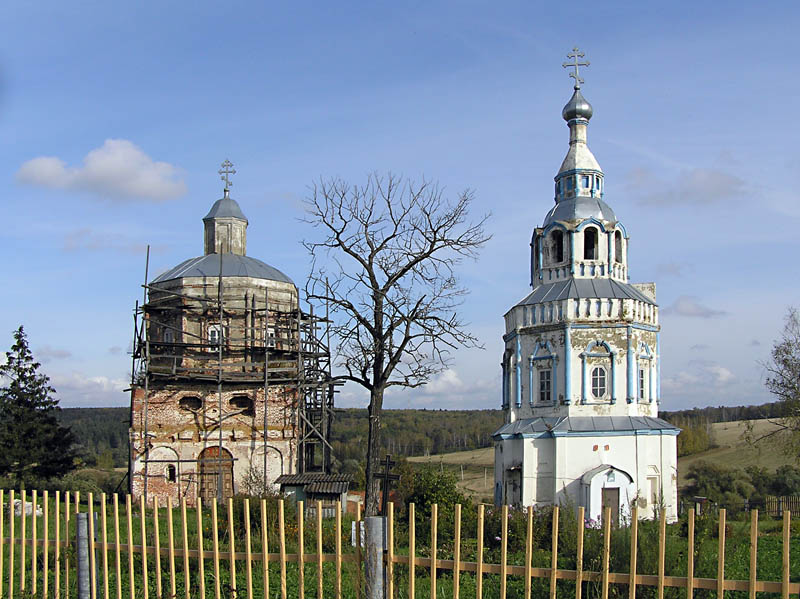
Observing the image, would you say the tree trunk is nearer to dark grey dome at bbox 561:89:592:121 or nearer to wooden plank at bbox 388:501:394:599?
wooden plank at bbox 388:501:394:599

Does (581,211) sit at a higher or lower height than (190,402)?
higher

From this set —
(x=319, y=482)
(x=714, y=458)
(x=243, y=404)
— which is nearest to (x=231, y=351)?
(x=243, y=404)

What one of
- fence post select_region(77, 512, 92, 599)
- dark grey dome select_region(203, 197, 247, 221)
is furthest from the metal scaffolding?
fence post select_region(77, 512, 92, 599)

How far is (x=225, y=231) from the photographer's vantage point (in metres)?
33.0

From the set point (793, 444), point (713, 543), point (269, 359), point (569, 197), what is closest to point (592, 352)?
point (569, 197)

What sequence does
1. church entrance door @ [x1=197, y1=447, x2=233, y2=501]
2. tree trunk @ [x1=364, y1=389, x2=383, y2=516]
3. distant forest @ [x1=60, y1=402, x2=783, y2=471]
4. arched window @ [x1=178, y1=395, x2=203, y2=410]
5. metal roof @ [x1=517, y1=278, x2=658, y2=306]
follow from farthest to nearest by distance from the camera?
distant forest @ [x1=60, y1=402, x2=783, y2=471], arched window @ [x1=178, y1=395, x2=203, y2=410], church entrance door @ [x1=197, y1=447, x2=233, y2=501], metal roof @ [x1=517, y1=278, x2=658, y2=306], tree trunk @ [x1=364, y1=389, x2=383, y2=516]

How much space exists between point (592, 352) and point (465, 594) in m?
17.0

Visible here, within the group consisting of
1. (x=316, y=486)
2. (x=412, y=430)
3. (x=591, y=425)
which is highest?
(x=591, y=425)

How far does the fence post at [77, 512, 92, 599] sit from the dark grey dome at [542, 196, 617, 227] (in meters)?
22.9

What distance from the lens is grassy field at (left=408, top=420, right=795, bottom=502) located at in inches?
2274

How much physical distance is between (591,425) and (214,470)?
12162 mm

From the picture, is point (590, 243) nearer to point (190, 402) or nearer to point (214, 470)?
point (190, 402)

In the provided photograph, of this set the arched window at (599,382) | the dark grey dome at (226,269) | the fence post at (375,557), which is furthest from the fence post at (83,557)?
the dark grey dome at (226,269)

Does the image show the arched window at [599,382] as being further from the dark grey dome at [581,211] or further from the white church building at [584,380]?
the dark grey dome at [581,211]
